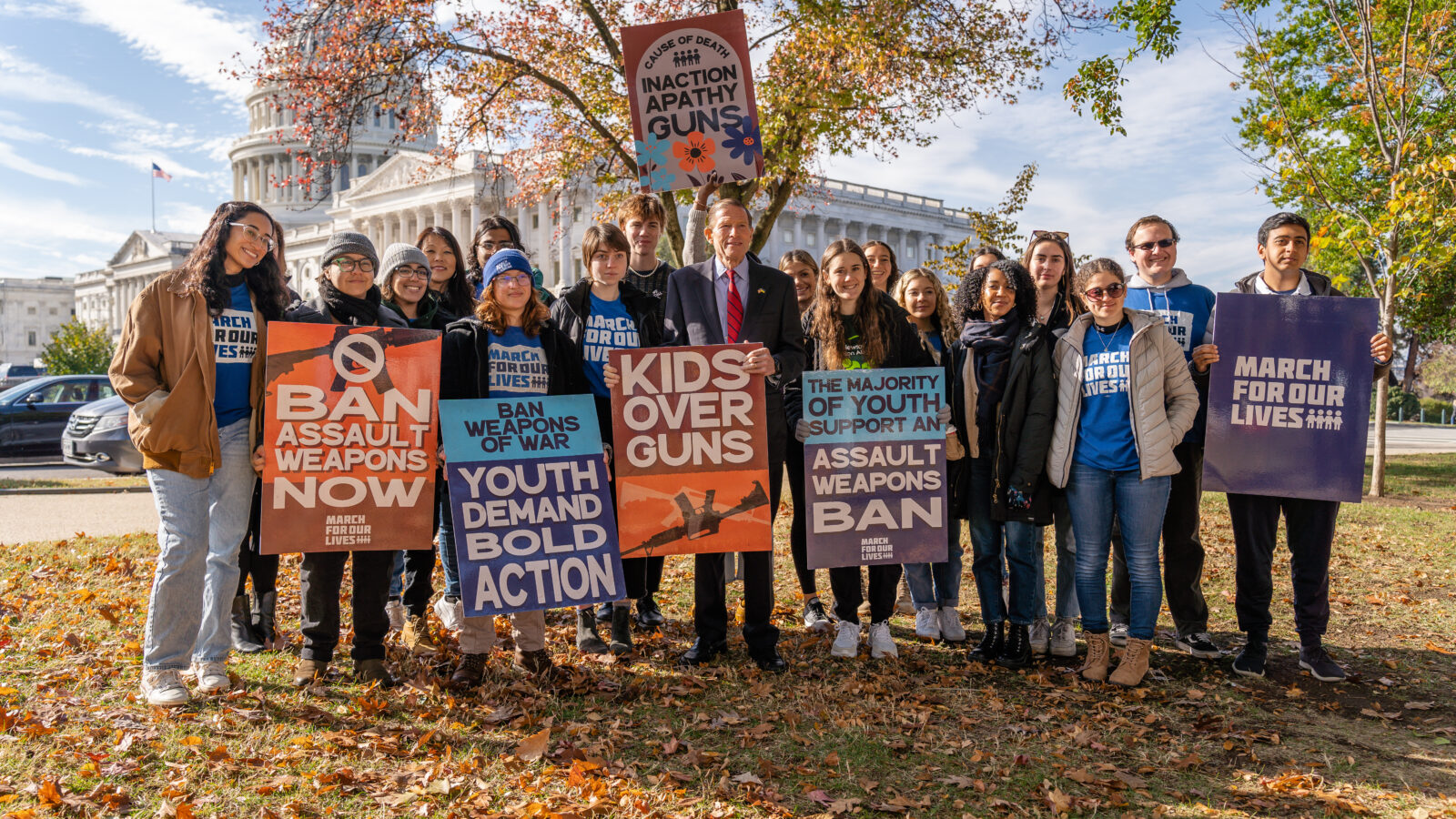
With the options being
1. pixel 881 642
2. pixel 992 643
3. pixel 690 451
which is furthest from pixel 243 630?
pixel 992 643

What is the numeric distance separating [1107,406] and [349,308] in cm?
442

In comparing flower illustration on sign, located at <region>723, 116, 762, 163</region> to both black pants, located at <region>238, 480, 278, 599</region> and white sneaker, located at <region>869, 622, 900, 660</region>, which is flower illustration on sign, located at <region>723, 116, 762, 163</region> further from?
black pants, located at <region>238, 480, 278, 599</region>

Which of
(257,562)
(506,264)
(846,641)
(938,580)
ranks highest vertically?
(506,264)

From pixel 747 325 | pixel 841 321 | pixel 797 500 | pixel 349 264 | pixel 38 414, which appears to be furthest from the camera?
pixel 38 414

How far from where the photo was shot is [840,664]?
571 centimetres

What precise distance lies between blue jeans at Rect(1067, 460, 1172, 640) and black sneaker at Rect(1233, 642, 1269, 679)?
73cm

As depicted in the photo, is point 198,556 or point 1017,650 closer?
point 198,556

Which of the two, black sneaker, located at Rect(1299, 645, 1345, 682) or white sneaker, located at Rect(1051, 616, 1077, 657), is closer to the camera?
black sneaker, located at Rect(1299, 645, 1345, 682)

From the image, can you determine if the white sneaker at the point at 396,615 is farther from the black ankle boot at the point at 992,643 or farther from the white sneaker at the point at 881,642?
the black ankle boot at the point at 992,643

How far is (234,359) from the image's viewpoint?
4918 millimetres

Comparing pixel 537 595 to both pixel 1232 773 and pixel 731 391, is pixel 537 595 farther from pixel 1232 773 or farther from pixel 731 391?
pixel 1232 773

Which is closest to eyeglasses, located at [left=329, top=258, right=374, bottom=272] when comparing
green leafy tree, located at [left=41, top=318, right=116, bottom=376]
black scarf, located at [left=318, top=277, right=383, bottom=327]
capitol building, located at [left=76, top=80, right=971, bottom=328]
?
black scarf, located at [left=318, top=277, right=383, bottom=327]

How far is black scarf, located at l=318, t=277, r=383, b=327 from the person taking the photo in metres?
5.23

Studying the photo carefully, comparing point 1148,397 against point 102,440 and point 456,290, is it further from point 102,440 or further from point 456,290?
point 102,440
